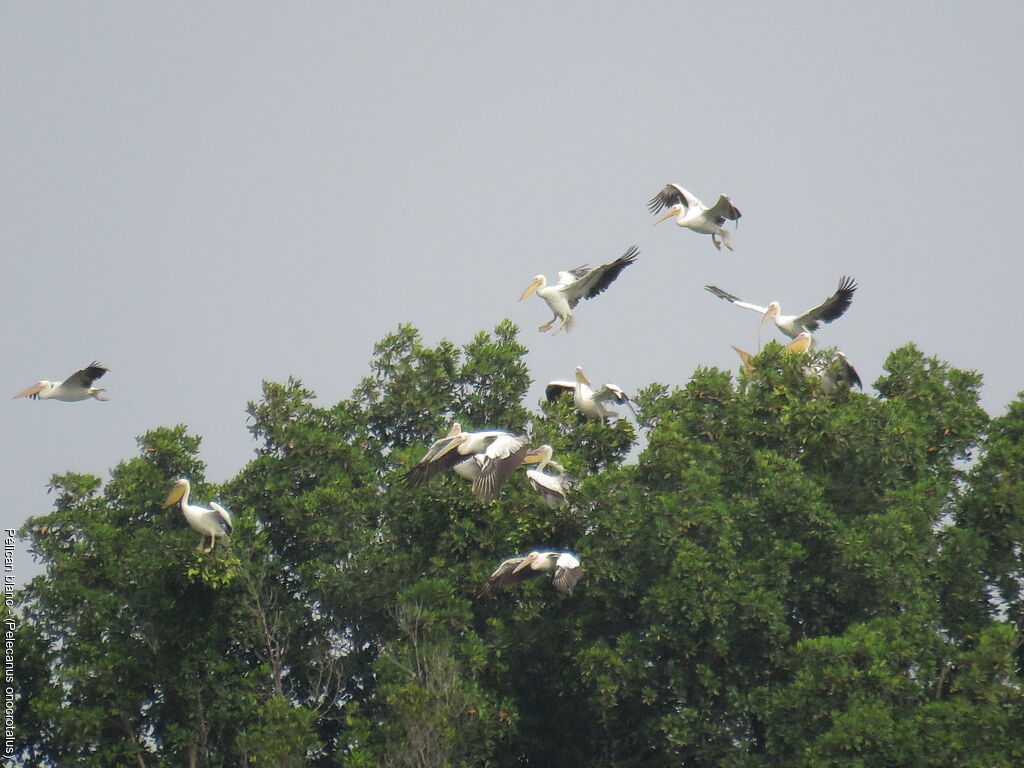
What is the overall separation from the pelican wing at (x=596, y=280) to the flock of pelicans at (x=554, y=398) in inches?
0.5

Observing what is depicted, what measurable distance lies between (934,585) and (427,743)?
21.5 ft

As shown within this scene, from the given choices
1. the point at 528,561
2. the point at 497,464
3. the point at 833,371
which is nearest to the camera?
the point at 528,561

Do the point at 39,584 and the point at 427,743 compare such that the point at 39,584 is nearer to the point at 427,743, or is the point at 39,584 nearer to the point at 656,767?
the point at 427,743

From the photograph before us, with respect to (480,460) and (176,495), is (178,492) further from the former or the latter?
(480,460)

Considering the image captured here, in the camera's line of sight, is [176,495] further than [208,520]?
Yes

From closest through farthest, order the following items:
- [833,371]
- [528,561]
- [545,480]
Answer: [528,561], [545,480], [833,371]

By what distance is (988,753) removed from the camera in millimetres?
18484

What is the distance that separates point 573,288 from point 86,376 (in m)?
6.62

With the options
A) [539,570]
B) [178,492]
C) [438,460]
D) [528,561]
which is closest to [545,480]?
[539,570]

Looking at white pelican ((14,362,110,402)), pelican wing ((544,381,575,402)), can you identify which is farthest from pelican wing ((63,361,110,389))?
pelican wing ((544,381,575,402))

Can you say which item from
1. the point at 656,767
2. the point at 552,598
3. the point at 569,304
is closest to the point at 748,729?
the point at 656,767

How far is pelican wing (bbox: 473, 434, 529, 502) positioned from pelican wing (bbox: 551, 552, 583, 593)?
42.6 inches

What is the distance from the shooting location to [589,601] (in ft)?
70.7

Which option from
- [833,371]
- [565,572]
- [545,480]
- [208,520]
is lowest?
[208,520]
